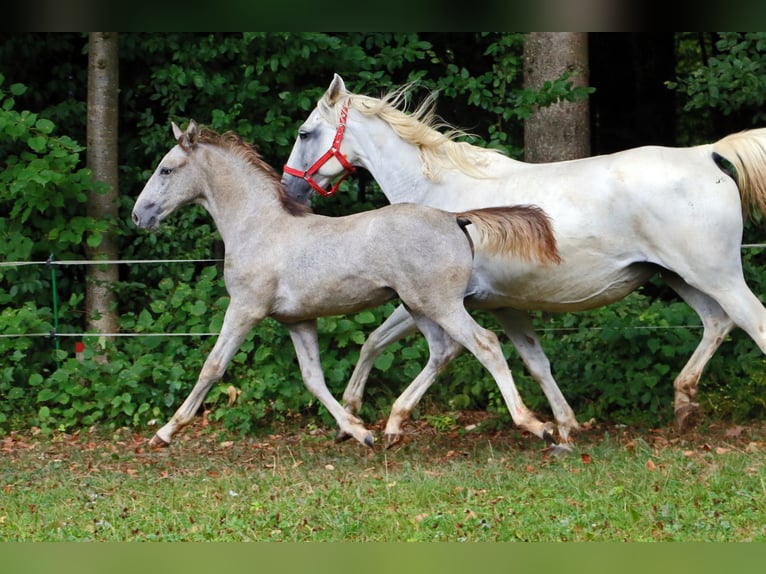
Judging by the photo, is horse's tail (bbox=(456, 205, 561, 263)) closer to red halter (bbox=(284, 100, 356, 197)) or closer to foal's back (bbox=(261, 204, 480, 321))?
foal's back (bbox=(261, 204, 480, 321))

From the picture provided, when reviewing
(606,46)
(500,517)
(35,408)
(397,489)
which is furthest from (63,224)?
(606,46)

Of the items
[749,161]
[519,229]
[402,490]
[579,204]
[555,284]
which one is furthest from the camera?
[555,284]

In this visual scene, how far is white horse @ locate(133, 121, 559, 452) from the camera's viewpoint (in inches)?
234

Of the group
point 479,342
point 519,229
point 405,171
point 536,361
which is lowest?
point 536,361

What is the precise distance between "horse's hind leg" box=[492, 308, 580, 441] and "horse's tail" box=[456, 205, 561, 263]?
1.11 meters

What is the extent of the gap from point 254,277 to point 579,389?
3101mm

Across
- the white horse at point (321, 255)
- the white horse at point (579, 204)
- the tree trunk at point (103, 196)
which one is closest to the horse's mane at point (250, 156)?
the white horse at point (321, 255)

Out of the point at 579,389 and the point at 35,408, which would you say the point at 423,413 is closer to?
the point at 579,389

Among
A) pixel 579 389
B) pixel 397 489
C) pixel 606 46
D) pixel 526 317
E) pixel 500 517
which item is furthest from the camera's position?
pixel 606 46

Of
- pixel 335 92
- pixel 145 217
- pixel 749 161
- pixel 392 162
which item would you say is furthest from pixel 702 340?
pixel 145 217

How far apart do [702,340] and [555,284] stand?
1.15 metres

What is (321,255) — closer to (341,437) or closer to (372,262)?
(372,262)

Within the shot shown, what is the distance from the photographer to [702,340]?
22.4 ft

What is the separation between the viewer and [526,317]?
7102 millimetres
